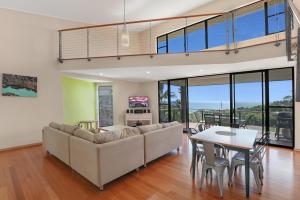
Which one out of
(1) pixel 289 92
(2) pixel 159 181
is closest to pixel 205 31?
(1) pixel 289 92

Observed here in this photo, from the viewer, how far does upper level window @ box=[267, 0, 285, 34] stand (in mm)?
3633

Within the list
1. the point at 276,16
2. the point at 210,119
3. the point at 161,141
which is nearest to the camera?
the point at 161,141

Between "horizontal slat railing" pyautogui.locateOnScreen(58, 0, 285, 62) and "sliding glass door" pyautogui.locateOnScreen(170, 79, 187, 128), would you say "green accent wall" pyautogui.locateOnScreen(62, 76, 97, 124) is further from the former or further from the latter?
"sliding glass door" pyautogui.locateOnScreen(170, 79, 187, 128)

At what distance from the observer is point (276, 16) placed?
3.86m

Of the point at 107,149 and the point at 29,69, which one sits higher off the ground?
the point at 29,69

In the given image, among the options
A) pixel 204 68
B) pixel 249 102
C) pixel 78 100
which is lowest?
pixel 249 102

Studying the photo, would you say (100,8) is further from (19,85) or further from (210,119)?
(210,119)

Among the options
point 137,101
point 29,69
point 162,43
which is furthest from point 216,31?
point 29,69

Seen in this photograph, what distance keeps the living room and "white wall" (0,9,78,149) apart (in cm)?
3

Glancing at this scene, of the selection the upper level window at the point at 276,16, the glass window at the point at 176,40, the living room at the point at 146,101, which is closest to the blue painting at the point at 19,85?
the living room at the point at 146,101

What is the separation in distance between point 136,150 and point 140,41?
590cm

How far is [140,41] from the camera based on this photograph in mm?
7641

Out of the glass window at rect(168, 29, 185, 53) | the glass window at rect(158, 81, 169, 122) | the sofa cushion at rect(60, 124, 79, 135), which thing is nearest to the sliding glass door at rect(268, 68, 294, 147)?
the glass window at rect(168, 29, 185, 53)

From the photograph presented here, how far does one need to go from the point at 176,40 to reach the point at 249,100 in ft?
11.4
